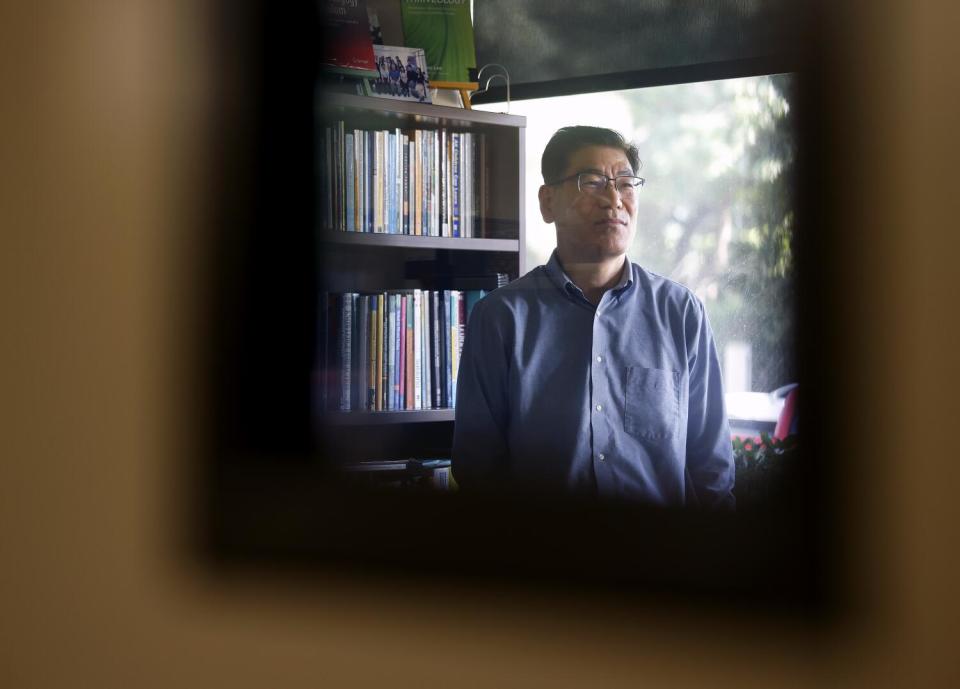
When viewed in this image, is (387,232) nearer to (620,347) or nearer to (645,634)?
(620,347)

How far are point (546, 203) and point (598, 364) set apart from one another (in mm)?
246

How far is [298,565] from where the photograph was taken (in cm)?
161

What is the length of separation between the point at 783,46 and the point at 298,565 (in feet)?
3.59

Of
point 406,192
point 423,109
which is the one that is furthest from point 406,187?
point 423,109

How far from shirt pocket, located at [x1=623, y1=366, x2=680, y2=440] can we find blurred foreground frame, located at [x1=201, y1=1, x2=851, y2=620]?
12cm

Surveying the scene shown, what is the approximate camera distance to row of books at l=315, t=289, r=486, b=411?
1.48 meters

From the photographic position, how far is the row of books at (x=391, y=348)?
1.48 metres

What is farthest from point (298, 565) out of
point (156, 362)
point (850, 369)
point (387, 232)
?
point (850, 369)

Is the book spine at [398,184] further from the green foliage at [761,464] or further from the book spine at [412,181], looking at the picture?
the green foliage at [761,464]

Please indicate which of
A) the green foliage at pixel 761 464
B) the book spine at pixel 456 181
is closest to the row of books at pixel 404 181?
the book spine at pixel 456 181

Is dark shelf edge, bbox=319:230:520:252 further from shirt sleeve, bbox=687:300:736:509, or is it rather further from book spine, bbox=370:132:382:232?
shirt sleeve, bbox=687:300:736:509

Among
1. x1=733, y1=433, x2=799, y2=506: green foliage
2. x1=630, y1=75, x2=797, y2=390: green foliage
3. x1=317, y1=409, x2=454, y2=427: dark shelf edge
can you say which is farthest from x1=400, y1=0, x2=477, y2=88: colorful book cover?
x1=733, y1=433, x2=799, y2=506: green foliage

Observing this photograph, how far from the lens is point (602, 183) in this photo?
134cm

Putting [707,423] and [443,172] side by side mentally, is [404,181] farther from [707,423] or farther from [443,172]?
[707,423]
